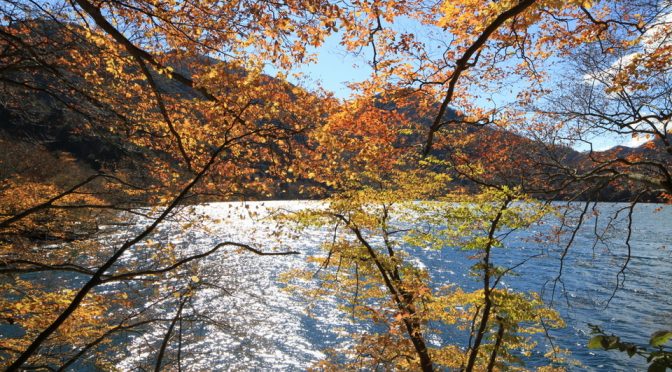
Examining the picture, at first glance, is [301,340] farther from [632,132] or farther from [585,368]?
[632,132]

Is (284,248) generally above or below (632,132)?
below

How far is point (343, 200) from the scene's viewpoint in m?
12.3

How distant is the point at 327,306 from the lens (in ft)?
79.4

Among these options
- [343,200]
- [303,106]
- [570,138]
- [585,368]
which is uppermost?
[570,138]

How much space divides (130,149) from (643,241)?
50892mm

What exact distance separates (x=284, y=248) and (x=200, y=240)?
8616 mm

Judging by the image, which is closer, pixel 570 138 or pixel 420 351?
pixel 570 138

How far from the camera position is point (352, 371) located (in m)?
14.5

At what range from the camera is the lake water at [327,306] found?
16.9 metres

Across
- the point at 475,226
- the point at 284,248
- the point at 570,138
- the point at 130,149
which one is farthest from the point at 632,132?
the point at 284,248

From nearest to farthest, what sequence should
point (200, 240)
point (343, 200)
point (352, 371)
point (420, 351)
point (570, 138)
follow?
point (570, 138) → point (420, 351) → point (343, 200) → point (352, 371) → point (200, 240)

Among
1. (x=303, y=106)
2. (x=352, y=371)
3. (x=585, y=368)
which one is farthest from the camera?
(x=585, y=368)

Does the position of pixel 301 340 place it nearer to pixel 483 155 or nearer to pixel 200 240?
pixel 483 155

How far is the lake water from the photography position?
55.5 ft
